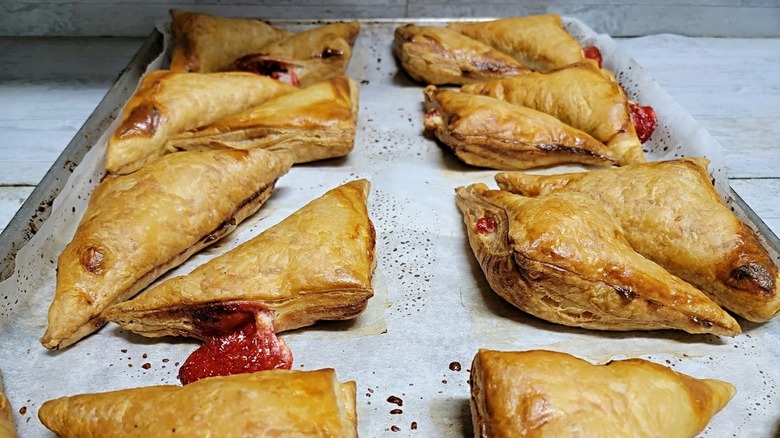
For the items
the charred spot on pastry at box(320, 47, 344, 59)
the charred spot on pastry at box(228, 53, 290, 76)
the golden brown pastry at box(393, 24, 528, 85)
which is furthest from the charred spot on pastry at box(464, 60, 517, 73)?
the charred spot on pastry at box(228, 53, 290, 76)

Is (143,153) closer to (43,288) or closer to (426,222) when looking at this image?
(43,288)

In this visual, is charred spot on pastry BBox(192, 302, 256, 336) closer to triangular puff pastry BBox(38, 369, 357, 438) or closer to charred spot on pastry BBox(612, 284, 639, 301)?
triangular puff pastry BBox(38, 369, 357, 438)

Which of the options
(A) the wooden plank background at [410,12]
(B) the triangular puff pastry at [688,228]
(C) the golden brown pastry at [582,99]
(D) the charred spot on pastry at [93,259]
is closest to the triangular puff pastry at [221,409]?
(D) the charred spot on pastry at [93,259]

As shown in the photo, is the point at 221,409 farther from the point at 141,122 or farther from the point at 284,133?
the point at 141,122

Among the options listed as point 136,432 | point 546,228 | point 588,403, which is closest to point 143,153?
point 136,432

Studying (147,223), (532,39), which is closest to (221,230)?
(147,223)

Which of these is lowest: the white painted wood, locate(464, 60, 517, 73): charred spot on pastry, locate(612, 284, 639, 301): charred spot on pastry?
the white painted wood

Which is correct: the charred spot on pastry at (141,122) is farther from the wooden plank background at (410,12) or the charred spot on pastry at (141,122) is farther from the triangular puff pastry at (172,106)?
the wooden plank background at (410,12)
